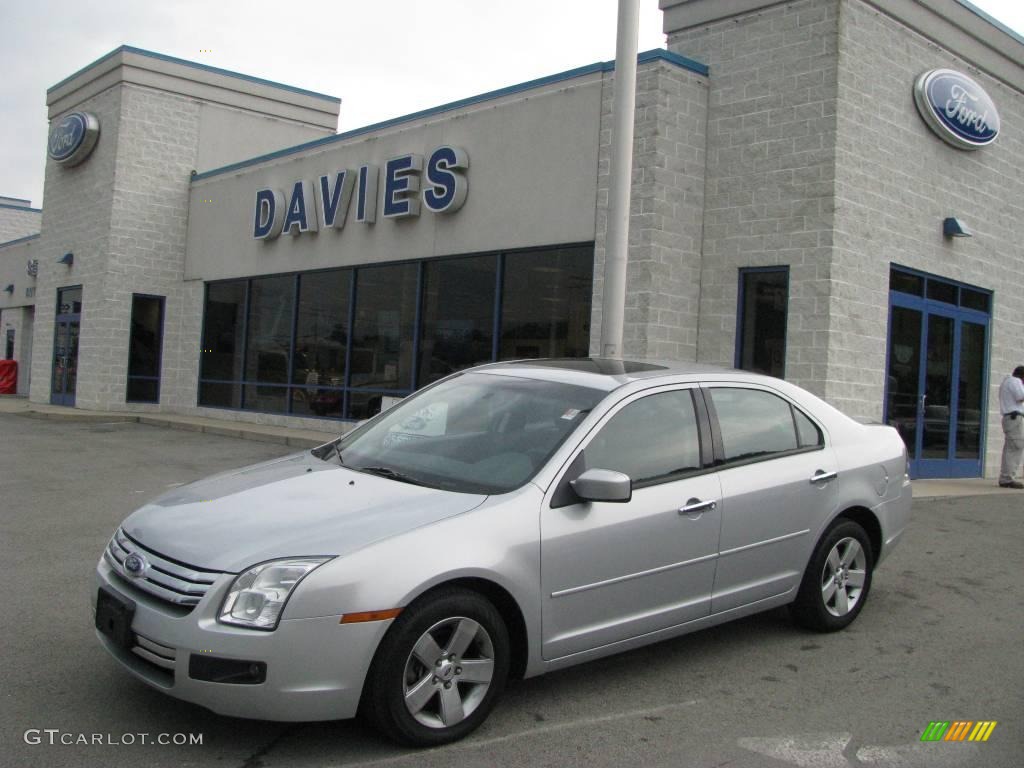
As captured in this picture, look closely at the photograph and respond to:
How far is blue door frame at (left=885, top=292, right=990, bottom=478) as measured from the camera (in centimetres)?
1297

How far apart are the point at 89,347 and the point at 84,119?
17.4ft

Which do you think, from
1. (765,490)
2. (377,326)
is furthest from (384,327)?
(765,490)

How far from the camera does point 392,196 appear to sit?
1577 cm

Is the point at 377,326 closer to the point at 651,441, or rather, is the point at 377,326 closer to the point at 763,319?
the point at 763,319

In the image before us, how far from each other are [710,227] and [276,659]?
→ 10.2 m

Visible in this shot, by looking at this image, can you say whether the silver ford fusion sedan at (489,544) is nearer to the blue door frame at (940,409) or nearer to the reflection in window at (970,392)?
the blue door frame at (940,409)

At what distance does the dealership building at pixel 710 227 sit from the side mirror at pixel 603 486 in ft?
26.1

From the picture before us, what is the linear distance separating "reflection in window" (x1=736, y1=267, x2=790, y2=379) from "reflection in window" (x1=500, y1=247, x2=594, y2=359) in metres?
2.06

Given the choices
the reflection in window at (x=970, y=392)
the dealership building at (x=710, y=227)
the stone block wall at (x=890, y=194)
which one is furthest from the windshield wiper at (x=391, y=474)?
the reflection in window at (x=970, y=392)

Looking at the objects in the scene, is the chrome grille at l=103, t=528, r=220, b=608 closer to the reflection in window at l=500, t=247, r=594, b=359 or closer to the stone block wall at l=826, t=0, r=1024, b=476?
the stone block wall at l=826, t=0, r=1024, b=476

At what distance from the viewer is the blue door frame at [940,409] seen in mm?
12969

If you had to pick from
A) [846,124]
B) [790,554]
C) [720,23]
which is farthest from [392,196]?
[790,554]

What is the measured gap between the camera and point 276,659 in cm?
341

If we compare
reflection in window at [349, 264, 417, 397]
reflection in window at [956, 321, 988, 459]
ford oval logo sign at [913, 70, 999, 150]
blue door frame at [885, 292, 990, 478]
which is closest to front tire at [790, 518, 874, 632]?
blue door frame at [885, 292, 990, 478]
